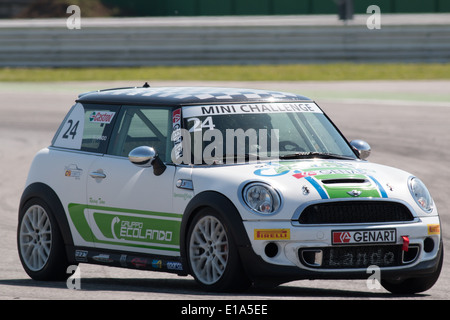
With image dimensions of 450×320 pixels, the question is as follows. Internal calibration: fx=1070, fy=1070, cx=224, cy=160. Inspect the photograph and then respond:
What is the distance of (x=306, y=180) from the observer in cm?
747

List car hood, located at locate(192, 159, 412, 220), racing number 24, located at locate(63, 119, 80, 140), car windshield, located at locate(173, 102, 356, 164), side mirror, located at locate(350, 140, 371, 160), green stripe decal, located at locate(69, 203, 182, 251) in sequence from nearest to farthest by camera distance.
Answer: car hood, located at locate(192, 159, 412, 220), green stripe decal, located at locate(69, 203, 182, 251), car windshield, located at locate(173, 102, 356, 164), side mirror, located at locate(350, 140, 371, 160), racing number 24, located at locate(63, 119, 80, 140)

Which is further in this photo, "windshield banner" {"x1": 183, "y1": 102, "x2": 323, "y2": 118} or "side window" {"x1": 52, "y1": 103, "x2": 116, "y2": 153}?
"side window" {"x1": 52, "y1": 103, "x2": 116, "y2": 153}

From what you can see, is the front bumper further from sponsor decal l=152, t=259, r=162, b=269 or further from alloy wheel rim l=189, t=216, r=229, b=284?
sponsor decal l=152, t=259, r=162, b=269

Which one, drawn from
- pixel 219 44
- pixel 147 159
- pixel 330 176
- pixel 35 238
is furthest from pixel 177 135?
pixel 219 44

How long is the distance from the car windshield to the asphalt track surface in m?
1.03

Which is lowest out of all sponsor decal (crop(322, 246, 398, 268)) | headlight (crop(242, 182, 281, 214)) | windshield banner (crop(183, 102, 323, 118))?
sponsor decal (crop(322, 246, 398, 268))

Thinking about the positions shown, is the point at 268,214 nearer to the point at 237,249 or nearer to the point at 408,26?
the point at 237,249

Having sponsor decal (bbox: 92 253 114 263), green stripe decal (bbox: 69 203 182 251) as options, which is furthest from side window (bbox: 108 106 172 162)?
sponsor decal (bbox: 92 253 114 263)

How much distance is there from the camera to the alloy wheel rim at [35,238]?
9062 millimetres

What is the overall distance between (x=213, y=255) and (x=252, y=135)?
1.15m

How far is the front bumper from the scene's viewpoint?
725 cm

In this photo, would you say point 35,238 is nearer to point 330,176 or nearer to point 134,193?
point 134,193

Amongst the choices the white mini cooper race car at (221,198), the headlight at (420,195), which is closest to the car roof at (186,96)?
the white mini cooper race car at (221,198)

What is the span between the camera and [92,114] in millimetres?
9102
